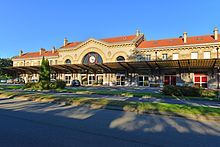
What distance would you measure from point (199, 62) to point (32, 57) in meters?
44.4

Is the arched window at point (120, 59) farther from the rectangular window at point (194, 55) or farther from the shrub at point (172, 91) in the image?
Result: the shrub at point (172, 91)

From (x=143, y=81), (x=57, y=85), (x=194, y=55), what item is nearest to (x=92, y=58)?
(x=143, y=81)

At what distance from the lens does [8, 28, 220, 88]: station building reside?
33469 mm

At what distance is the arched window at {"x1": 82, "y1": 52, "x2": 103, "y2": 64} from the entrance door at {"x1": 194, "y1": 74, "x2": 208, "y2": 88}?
1981cm

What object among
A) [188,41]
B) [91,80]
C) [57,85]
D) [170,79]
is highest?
[188,41]

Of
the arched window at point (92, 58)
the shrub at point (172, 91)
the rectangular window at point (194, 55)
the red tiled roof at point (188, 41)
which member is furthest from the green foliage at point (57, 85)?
the rectangular window at point (194, 55)

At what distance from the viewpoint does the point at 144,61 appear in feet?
107

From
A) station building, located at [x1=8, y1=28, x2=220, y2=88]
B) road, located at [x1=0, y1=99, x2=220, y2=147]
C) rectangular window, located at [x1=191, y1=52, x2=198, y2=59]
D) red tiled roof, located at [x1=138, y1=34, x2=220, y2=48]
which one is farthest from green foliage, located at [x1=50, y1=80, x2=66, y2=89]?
rectangular window, located at [x1=191, y1=52, x2=198, y2=59]

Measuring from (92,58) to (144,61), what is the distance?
1638 cm

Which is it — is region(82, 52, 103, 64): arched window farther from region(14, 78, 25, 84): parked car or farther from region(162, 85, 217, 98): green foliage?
region(162, 85, 217, 98): green foliage

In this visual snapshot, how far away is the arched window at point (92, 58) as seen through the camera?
45019 millimetres

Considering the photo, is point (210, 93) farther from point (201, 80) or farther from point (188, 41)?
point (188, 41)

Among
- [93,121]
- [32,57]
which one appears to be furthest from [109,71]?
[93,121]

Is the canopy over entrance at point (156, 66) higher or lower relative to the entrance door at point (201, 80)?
higher
